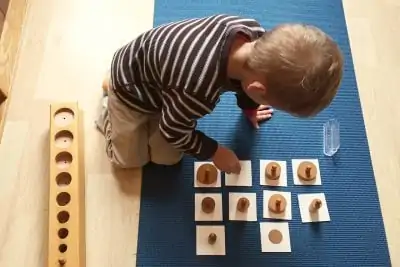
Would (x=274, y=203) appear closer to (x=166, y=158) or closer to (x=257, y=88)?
(x=166, y=158)

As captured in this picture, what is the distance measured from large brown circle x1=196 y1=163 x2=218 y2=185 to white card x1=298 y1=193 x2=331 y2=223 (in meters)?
0.21

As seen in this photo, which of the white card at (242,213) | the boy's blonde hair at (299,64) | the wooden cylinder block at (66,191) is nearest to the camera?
the boy's blonde hair at (299,64)

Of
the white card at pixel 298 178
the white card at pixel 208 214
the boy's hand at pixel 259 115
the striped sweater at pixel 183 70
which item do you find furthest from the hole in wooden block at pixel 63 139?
the white card at pixel 298 178

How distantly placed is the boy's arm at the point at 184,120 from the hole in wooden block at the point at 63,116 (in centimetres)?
33

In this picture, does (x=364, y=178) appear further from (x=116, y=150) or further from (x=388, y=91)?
(x=116, y=150)

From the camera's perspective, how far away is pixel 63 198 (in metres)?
1.19

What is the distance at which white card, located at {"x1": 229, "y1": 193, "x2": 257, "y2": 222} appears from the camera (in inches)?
47.7

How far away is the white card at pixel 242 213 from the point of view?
121 centimetres

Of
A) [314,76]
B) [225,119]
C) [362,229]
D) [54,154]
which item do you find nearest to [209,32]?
[314,76]

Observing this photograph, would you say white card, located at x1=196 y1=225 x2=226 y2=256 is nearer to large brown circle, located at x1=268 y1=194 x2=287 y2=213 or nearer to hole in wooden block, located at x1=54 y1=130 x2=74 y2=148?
large brown circle, located at x1=268 y1=194 x2=287 y2=213

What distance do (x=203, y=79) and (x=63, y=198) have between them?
18.6 inches

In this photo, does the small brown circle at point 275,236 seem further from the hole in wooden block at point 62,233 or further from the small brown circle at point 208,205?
the hole in wooden block at point 62,233

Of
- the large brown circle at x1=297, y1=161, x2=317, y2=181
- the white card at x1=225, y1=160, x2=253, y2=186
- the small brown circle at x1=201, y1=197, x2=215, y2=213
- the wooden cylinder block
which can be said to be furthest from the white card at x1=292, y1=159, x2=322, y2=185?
the wooden cylinder block

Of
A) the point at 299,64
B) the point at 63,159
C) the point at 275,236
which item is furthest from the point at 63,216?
the point at 299,64
